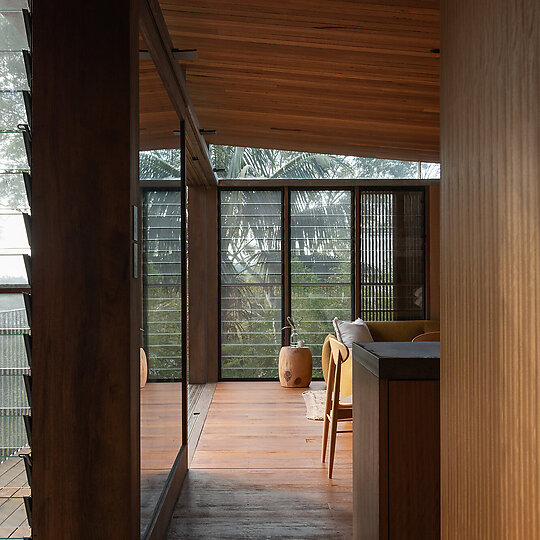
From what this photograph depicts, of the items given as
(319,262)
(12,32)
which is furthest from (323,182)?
(12,32)

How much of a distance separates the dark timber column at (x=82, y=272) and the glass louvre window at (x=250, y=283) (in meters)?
5.55

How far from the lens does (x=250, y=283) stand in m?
7.64

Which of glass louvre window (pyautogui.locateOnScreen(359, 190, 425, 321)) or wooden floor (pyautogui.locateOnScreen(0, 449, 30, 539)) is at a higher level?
glass louvre window (pyautogui.locateOnScreen(359, 190, 425, 321))

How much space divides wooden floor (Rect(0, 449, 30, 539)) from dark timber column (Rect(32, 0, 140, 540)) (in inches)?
2.0

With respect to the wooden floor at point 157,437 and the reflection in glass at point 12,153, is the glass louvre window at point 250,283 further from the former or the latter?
the reflection in glass at point 12,153

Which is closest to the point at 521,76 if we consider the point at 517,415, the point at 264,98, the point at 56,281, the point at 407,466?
the point at 517,415

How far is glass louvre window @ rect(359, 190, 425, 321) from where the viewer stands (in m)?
7.61

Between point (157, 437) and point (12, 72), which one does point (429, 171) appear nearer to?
point (157, 437)

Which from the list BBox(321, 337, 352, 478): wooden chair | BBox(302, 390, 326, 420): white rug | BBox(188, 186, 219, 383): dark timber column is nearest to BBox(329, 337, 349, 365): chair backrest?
BBox(321, 337, 352, 478): wooden chair

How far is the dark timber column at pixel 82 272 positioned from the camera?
2018 millimetres

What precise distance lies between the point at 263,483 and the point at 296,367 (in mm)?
3396

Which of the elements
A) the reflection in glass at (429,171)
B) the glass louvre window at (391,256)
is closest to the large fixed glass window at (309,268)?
the glass louvre window at (391,256)

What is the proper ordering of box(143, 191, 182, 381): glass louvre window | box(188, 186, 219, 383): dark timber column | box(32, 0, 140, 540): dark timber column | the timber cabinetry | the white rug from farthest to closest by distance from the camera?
box(188, 186, 219, 383): dark timber column < the white rug < box(143, 191, 182, 381): glass louvre window < box(32, 0, 140, 540): dark timber column < the timber cabinetry

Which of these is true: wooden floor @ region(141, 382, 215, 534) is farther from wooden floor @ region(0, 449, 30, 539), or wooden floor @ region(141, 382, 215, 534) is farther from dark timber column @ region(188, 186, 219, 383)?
dark timber column @ region(188, 186, 219, 383)
